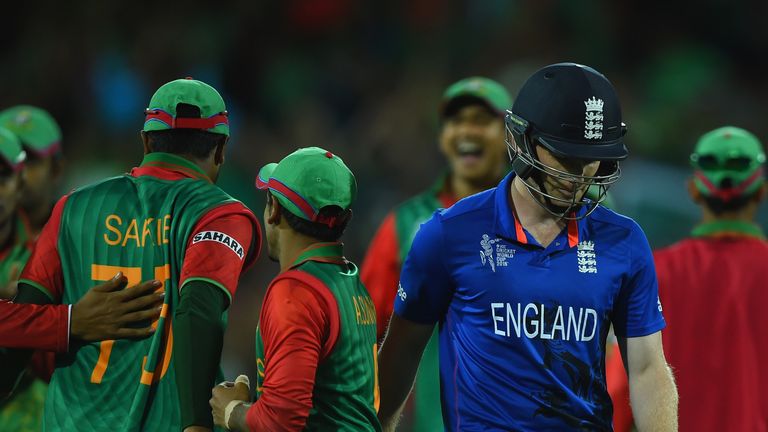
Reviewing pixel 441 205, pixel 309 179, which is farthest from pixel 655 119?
pixel 309 179

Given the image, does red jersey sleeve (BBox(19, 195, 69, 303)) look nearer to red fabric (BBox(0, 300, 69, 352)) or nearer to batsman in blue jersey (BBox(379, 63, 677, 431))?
red fabric (BBox(0, 300, 69, 352))

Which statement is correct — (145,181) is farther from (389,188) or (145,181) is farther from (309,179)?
(389,188)

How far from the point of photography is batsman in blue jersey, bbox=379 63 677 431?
4020mm

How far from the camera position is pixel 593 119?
156 inches

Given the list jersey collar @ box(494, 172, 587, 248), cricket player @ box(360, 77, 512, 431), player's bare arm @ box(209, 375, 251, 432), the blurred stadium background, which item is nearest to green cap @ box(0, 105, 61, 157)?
cricket player @ box(360, 77, 512, 431)

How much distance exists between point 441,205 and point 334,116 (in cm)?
627

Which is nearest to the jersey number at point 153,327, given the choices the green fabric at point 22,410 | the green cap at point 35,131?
the green fabric at point 22,410

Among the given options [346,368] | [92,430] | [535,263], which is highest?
[535,263]

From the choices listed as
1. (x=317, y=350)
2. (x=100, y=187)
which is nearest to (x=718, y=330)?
(x=317, y=350)

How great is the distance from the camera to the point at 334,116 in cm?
1346

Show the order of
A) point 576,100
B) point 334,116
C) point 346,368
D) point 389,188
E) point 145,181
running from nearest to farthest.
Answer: point 576,100 < point 346,368 < point 145,181 < point 389,188 < point 334,116

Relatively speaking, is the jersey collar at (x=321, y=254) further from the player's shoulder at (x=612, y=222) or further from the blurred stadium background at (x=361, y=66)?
the blurred stadium background at (x=361, y=66)

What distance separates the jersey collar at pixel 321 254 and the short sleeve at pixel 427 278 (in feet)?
1.06

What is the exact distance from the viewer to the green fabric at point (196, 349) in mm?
4180
